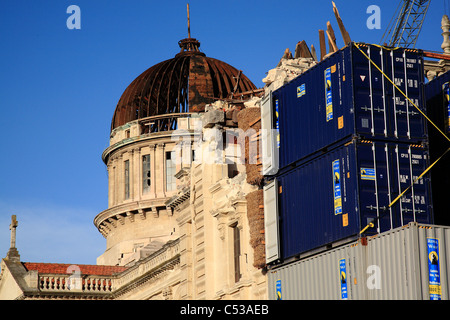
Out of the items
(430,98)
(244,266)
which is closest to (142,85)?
(244,266)

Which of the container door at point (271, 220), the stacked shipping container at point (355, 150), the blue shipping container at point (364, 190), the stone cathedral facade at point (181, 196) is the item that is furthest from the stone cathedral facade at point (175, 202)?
the blue shipping container at point (364, 190)

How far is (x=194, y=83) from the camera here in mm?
84312

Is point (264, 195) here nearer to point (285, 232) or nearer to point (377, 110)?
point (285, 232)

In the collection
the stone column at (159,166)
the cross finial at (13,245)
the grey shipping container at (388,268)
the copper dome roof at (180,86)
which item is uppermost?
the copper dome roof at (180,86)

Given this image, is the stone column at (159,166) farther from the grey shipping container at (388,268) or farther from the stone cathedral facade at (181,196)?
the grey shipping container at (388,268)

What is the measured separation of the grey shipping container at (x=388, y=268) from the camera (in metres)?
33.4

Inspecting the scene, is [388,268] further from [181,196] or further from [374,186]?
[181,196]

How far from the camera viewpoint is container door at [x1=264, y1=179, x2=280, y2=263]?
43250 millimetres

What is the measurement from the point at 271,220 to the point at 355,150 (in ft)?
23.5

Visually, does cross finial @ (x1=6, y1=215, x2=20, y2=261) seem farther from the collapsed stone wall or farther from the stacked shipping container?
the stacked shipping container

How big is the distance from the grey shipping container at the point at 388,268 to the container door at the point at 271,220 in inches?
152

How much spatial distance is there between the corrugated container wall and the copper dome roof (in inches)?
1620

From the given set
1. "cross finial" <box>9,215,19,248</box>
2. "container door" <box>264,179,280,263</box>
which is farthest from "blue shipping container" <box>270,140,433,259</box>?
"cross finial" <box>9,215,19,248</box>
